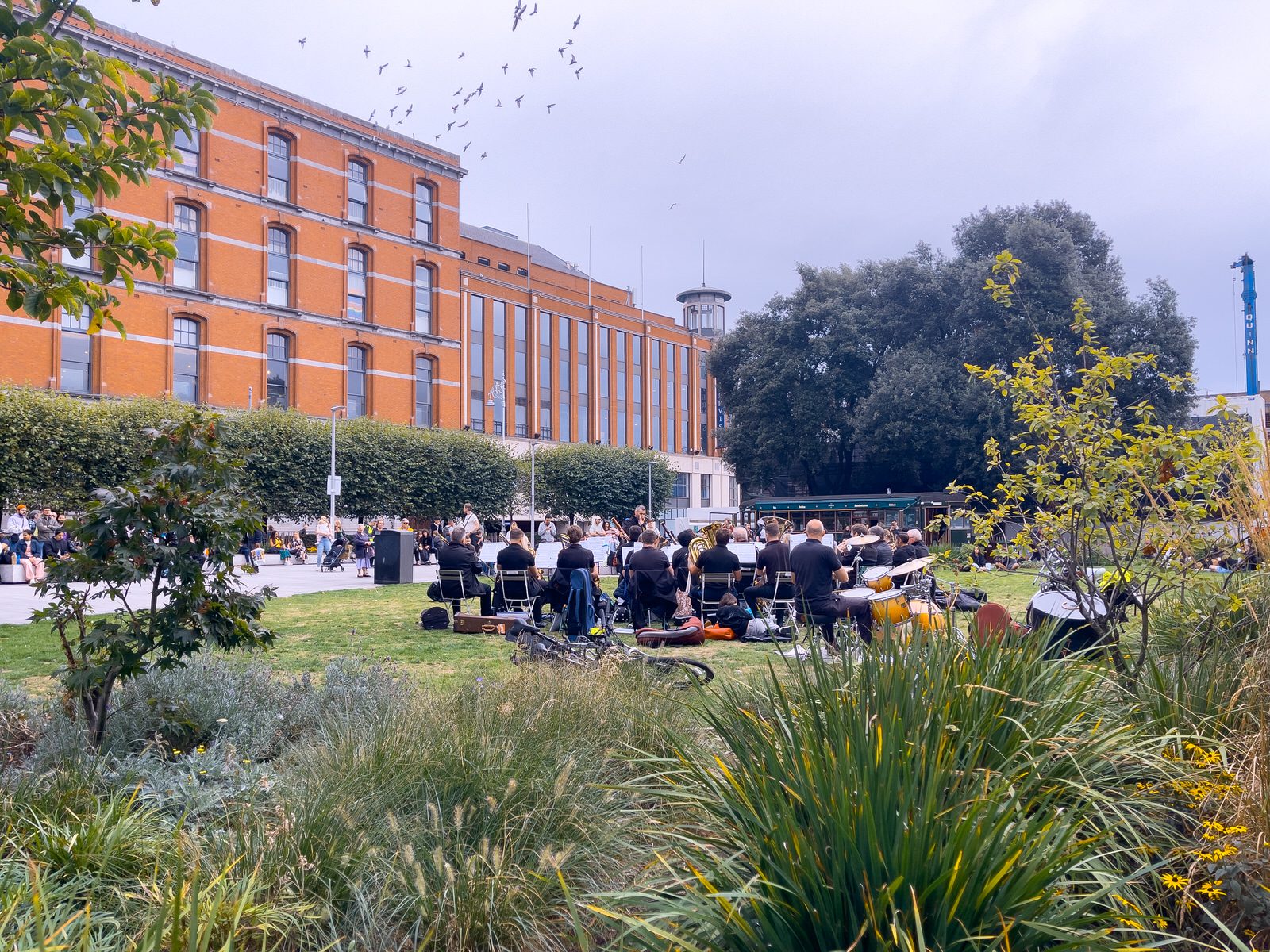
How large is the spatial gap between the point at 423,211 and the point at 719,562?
146 feet

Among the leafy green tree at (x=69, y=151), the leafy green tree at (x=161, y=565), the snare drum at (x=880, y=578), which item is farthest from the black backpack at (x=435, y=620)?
the leafy green tree at (x=69, y=151)

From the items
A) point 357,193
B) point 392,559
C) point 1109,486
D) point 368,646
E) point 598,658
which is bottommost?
point 368,646

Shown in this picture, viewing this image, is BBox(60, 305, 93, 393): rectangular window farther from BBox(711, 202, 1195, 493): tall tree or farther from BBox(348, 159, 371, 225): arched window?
BBox(711, 202, 1195, 493): tall tree

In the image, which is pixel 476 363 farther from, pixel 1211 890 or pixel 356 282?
pixel 1211 890

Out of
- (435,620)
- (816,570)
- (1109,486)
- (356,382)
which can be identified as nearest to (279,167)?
(356,382)

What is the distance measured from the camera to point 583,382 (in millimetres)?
72750

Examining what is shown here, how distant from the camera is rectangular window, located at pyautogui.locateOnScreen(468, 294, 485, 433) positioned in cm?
6406

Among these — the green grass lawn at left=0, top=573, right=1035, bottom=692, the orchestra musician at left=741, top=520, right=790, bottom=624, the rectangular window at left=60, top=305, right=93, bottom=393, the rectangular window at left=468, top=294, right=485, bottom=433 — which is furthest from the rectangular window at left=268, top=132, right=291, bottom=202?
the orchestra musician at left=741, top=520, right=790, bottom=624

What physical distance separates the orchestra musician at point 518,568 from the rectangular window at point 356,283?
3801 cm

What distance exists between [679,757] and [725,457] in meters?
46.2

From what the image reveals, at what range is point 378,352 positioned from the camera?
4938 cm

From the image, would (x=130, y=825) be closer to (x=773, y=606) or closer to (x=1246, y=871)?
(x=1246, y=871)

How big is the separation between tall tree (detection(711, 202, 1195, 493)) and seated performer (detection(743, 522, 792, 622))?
2612 cm

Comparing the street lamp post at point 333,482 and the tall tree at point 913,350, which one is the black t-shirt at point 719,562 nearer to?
the street lamp post at point 333,482
